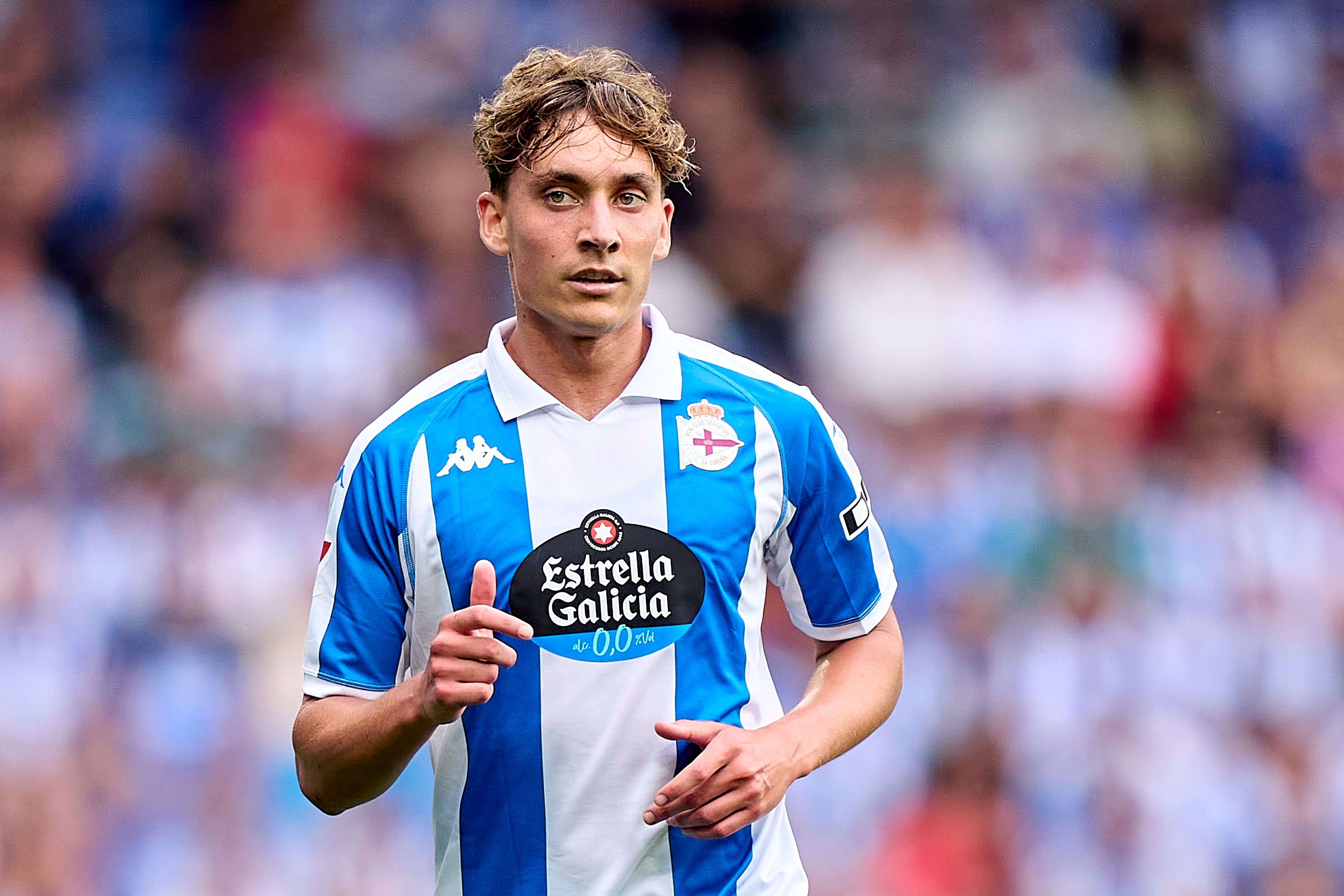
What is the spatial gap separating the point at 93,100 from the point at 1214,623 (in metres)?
6.10

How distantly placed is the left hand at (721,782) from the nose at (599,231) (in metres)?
0.86

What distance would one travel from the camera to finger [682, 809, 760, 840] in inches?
106

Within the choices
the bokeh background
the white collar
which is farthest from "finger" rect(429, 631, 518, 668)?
the bokeh background

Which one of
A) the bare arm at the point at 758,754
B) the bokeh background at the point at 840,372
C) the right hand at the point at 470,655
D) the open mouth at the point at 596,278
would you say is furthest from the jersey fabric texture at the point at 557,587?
the bokeh background at the point at 840,372

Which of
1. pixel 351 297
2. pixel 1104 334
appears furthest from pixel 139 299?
pixel 1104 334

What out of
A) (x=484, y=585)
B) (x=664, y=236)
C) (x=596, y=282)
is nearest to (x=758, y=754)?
(x=484, y=585)

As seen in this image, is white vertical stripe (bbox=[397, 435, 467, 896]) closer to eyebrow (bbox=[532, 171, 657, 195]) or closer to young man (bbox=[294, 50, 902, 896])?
young man (bbox=[294, 50, 902, 896])

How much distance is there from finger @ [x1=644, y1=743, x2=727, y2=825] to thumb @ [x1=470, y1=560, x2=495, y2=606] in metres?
0.43

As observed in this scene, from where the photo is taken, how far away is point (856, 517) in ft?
10.5

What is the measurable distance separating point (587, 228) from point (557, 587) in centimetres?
66

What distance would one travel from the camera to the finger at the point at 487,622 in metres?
2.53

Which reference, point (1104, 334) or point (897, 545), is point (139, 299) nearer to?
point (897, 545)

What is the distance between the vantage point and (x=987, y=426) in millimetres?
7566

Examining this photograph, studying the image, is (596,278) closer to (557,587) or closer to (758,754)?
(557,587)
